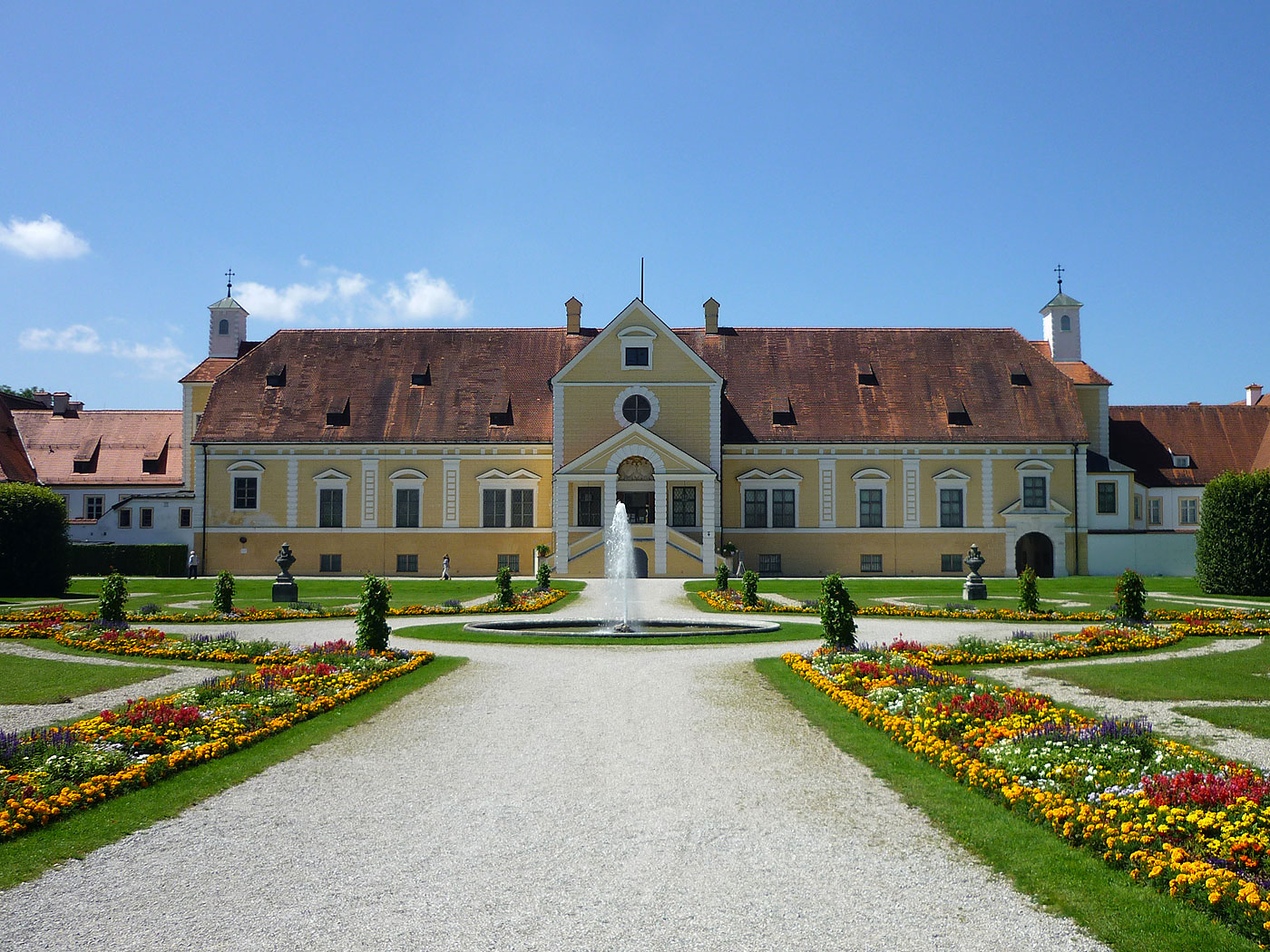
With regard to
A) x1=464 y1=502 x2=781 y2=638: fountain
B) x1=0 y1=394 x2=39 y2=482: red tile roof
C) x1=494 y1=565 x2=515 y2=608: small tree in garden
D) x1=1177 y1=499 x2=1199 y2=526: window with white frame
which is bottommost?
x1=464 y1=502 x2=781 y2=638: fountain

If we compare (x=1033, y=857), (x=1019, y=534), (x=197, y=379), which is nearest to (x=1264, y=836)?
(x=1033, y=857)

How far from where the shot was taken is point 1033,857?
27.1ft

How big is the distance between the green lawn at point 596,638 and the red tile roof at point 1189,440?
1453 inches

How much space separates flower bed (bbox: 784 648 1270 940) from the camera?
7449mm

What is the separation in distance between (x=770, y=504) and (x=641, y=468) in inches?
261

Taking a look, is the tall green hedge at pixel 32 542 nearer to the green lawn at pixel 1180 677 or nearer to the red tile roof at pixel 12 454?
the red tile roof at pixel 12 454

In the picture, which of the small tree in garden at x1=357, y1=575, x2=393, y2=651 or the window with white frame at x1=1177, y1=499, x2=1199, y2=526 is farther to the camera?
the window with white frame at x1=1177, y1=499, x2=1199, y2=526

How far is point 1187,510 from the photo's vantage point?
52.8 m

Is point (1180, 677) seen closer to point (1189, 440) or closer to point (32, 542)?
point (32, 542)

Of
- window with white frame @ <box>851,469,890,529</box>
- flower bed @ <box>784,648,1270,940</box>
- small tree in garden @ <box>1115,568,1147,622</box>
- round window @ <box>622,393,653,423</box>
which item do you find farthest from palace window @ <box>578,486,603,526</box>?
flower bed @ <box>784,648,1270,940</box>

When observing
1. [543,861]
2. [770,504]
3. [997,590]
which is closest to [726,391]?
[770,504]

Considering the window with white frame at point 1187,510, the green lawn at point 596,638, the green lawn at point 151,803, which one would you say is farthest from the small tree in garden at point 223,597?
the window with white frame at point 1187,510

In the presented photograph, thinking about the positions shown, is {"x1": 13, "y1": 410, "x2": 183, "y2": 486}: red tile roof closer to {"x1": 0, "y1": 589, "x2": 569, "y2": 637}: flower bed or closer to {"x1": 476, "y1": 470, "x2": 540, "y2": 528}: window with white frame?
{"x1": 476, "y1": 470, "x2": 540, "y2": 528}: window with white frame

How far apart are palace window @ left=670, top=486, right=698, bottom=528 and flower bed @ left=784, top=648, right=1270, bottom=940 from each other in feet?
103
